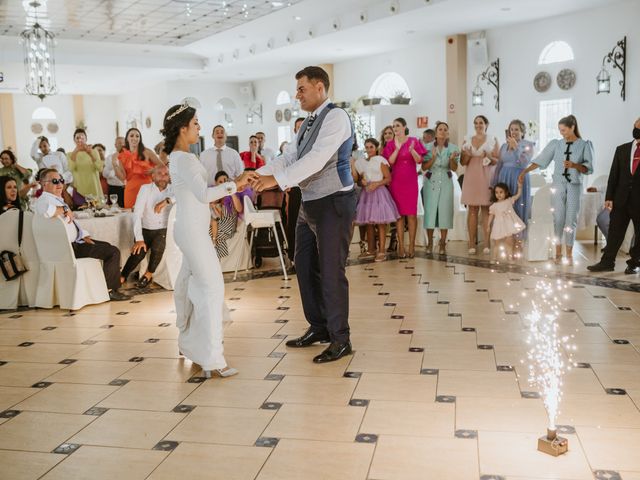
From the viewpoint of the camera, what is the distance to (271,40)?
1351 cm

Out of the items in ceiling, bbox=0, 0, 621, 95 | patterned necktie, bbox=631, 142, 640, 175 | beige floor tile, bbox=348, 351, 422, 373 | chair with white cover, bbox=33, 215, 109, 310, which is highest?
ceiling, bbox=0, 0, 621, 95

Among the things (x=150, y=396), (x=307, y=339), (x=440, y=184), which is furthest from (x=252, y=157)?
(x=150, y=396)

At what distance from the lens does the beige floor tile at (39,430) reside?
10.5 feet

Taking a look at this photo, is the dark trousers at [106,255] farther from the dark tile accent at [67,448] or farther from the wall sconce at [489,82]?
the wall sconce at [489,82]

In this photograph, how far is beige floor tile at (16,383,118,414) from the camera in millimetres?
3692

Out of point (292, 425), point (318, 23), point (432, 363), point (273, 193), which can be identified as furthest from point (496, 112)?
point (292, 425)

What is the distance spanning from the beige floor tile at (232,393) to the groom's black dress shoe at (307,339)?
2.31ft

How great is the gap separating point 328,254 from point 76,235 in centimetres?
306

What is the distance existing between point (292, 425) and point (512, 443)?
1.03 metres

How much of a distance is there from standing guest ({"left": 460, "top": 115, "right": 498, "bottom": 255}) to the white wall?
8.33 ft

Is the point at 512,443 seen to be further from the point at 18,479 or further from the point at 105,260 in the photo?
the point at 105,260

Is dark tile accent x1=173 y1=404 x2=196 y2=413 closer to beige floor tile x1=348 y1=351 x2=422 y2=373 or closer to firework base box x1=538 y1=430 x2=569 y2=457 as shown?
beige floor tile x1=348 y1=351 x2=422 y2=373

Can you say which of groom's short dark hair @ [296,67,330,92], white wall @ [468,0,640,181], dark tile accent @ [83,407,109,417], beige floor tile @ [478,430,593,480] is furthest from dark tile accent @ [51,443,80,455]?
white wall @ [468,0,640,181]

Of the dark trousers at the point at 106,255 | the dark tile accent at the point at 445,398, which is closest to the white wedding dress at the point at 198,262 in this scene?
the dark tile accent at the point at 445,398
